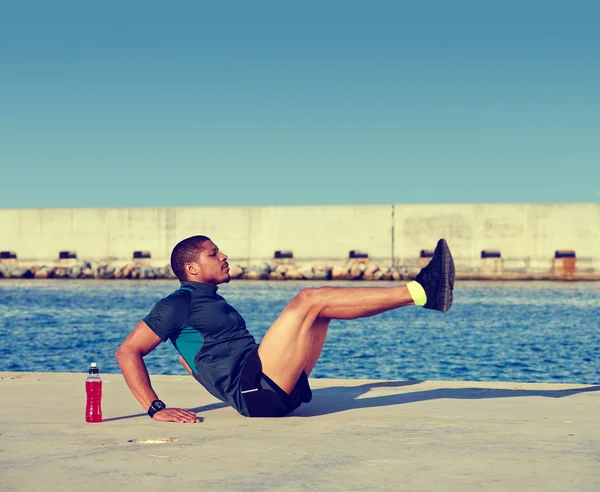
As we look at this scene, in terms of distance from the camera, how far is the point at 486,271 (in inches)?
1857

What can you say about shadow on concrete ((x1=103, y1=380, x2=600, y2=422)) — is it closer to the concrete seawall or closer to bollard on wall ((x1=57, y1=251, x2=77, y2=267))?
the concrete seawall

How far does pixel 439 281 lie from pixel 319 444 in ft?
3.44

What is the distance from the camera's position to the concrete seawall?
46.1 m

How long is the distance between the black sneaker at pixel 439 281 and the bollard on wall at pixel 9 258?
48.2 m

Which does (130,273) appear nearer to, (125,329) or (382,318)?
(382,318)

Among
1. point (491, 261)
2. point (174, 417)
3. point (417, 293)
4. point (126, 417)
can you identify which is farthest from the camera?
point (491, 261)

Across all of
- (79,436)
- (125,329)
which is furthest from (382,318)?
(79,436)

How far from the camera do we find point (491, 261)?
46812mm

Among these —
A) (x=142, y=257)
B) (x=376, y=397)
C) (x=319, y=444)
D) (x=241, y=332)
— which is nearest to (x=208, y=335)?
(x=241, y=332)

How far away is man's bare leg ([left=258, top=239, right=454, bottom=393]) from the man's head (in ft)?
1.52

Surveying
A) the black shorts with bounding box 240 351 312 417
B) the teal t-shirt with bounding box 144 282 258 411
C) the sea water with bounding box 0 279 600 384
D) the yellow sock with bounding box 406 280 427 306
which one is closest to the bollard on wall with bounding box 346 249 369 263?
the sea water with bounding box 0 279 600 384

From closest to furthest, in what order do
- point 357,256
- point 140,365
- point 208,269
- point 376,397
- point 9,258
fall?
point 140,365 < point 208,269 < point 376,397 < point 357,256 < point 9,258

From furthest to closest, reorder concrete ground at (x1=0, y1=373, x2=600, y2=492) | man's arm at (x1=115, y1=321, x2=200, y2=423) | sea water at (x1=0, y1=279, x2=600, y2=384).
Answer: sea water at (x1=0, y1=279, x2=600, y2=384)
man's arm at (x1=115, y1=321, x2=200, y2=423)
concrete ground at (x1=0, y1=373, x2=600, y2=492)

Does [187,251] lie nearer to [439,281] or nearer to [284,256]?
[439,281]
